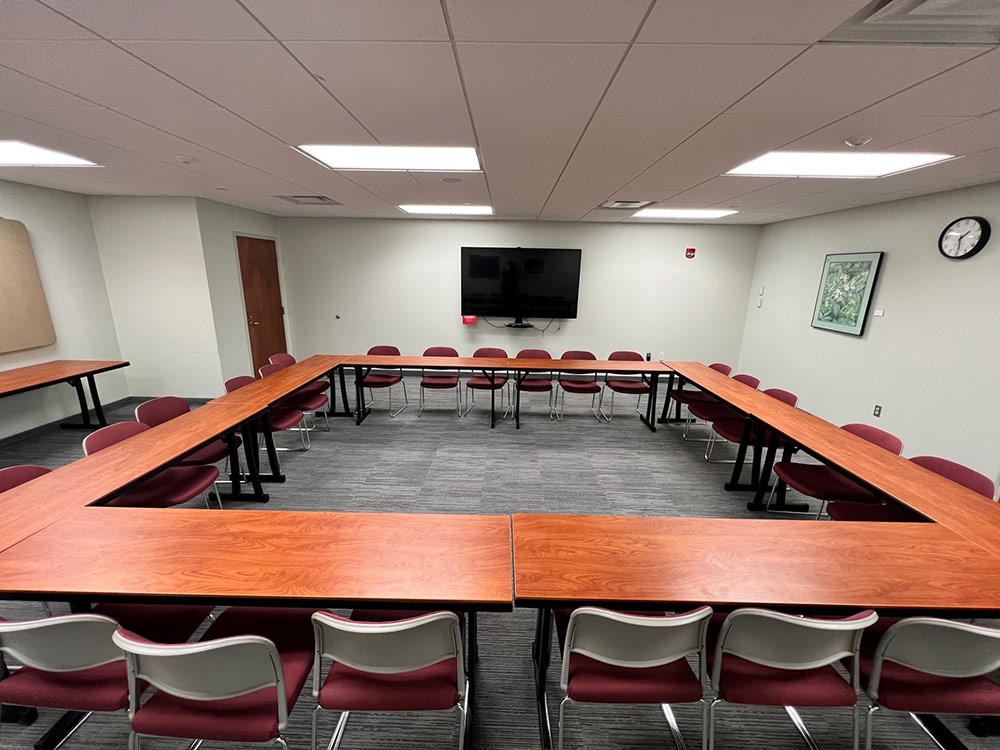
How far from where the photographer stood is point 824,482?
266 centimetres

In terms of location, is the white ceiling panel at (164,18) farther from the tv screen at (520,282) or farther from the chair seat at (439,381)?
the tv screen at (520,282)

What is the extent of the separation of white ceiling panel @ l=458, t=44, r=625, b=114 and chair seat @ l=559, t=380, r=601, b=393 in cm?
302

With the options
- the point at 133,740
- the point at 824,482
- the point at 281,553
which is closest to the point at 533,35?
the point at 281,553

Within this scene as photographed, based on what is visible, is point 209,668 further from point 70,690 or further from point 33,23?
point 33,23

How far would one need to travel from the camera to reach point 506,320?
21.6 ft

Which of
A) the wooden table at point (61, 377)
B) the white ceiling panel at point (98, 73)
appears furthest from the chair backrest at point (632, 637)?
the wooden table at point (61, 377)

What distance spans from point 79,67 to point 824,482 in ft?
14.9

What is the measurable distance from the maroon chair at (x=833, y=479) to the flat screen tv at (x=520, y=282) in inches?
160

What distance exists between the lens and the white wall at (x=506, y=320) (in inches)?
245

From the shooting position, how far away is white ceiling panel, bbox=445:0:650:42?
122 centimetres

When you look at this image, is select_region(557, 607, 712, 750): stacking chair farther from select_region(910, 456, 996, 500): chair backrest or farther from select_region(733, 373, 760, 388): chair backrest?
select_region(733, 373, 760, 388): chair backrest

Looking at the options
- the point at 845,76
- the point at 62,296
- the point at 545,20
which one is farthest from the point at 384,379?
the point at 845,76

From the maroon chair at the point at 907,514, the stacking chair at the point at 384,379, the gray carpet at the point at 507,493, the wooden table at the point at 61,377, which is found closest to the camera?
the gray carpet at the point at 507,493

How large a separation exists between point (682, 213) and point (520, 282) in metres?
2.44
